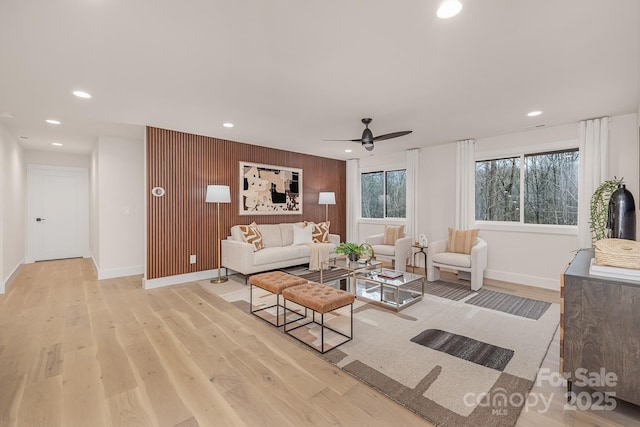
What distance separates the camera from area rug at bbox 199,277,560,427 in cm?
185

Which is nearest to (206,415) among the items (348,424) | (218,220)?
(348,424)

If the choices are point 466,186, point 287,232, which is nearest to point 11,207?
point 287,232

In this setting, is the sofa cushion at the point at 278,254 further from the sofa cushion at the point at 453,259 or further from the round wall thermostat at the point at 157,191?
the sofa cushion at the point at 453,259

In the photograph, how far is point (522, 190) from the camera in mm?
4918

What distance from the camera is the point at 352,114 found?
12.8 feet

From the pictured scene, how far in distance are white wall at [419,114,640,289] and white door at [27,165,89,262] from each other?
8156 mm


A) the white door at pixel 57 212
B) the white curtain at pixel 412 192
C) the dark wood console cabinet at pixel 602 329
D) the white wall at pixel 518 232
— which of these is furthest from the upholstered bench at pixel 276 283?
the white door at pixel 57 212

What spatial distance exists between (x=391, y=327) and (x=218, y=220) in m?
3.61

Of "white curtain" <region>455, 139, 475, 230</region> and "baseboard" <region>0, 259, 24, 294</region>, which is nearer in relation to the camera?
"baseboard" <region>0, 259, 24, 294</region>

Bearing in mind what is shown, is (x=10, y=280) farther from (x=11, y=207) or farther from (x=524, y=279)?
(x=524, y=279)

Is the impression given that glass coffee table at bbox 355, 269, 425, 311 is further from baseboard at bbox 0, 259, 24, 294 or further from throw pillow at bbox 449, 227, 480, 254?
baseboard at bbox 0, 259, 24, 294

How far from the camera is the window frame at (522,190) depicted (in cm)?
438

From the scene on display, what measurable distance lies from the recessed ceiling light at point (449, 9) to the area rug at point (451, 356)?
2567mm

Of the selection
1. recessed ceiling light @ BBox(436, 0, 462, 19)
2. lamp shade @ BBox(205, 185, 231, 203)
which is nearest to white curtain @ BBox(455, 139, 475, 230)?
recessed ceiling light @ BBox(436, 0, 462, 19)
